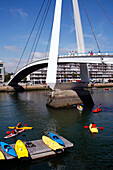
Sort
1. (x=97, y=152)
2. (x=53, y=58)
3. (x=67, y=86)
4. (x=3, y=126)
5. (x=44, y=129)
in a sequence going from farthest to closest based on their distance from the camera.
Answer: (x=67, y=86), (x=53, y=58), (x=3, y=126), (x=44, y=129), (x=97, y=152)

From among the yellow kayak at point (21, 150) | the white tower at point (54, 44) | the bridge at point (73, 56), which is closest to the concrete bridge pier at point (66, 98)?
the bridge at point (73, 56)

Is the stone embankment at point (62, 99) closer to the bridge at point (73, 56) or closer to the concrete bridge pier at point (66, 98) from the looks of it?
the concrete bridge pier at point (66, 98)

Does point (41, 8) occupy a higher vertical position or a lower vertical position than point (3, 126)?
higher

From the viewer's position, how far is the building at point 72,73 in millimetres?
97625

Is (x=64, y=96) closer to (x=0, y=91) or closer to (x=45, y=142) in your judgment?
(x=45, y=142)

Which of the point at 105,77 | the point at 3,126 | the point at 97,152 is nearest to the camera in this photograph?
the point at 97,152

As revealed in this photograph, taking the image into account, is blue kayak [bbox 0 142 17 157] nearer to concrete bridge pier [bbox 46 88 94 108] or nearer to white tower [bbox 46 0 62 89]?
white tower [bbox 46 0 62 89]

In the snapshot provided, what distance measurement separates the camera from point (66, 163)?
1191 cm

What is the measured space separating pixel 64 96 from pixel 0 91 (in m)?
47.4

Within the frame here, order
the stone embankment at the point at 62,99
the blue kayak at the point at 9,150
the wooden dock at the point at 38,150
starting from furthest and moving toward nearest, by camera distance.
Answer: the stone embankment at the point at 62,99
the wooden dock at the point at 38,150
the blue kayak at the point at 9,150

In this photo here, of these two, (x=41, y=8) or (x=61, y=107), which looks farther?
(x=41, y=8)

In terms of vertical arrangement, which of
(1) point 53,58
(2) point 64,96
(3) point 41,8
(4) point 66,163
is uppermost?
(3) point 41,8

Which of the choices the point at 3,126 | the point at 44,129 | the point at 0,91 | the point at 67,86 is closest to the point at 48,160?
the point at 44,129

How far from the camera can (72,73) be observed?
9956 cm
